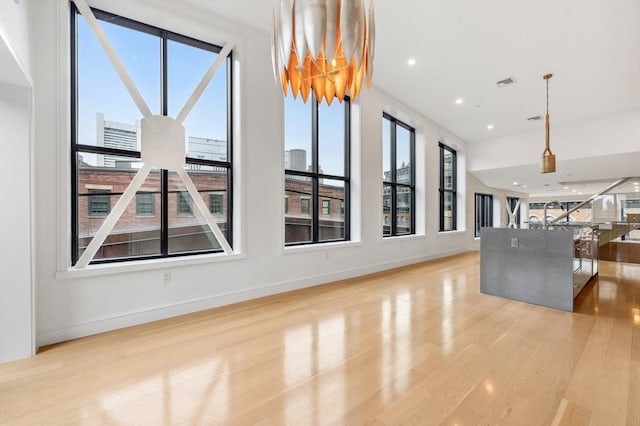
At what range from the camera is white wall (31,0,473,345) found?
2662 mm

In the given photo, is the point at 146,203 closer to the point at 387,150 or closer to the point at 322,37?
the point at 322,37

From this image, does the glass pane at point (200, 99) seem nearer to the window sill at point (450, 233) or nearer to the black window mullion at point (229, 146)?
the black window mullion at point (229, 146)

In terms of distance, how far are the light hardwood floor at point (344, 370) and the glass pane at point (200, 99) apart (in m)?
2.10

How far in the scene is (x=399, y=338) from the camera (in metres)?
2.77

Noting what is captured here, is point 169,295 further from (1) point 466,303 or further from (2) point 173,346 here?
(1) point 466,303

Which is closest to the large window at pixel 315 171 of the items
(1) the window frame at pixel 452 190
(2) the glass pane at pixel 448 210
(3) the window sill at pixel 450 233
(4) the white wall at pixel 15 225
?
(4) the white wall at pixel 15 225

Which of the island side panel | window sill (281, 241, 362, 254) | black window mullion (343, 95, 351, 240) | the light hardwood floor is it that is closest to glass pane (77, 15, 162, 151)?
the light hardwood floor

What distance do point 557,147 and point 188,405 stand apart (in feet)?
29.6

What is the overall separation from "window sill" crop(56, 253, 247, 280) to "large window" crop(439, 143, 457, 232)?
654cm

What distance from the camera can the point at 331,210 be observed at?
5.41m

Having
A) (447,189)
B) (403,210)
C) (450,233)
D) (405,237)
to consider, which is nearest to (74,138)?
(405,237)

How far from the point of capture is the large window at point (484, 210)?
10234 mm

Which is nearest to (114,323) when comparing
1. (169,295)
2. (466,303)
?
(169,295)

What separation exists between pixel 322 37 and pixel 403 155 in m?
5.72
